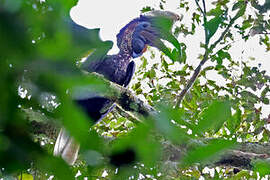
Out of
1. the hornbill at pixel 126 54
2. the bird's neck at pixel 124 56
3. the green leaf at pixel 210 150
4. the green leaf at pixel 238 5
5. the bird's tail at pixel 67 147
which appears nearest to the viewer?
the green leaf at pixel 210 150

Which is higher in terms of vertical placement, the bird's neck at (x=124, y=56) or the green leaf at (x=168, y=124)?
the bird's neck at (x=124, y=56)

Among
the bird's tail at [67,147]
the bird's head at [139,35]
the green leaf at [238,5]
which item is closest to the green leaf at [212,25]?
the bird's tail at [67,147]

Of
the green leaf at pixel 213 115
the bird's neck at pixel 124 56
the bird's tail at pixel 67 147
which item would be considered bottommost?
the bird's tail at pixel 67 147

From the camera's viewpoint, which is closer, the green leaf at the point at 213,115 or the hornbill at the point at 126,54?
the green leaf at the point at 213,115

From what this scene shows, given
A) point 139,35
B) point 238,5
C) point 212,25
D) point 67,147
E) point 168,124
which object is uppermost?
point 238,5

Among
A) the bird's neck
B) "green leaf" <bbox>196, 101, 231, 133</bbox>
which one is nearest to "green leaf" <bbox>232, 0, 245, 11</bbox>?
the bird's neck

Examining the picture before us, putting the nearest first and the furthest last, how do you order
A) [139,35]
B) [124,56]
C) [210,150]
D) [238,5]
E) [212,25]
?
[210,150] → [212,25] → [238,5] → [124,56] → [139,35]

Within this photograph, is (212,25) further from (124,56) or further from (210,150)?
(124,56)

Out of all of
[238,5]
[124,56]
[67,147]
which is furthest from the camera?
[124,56]

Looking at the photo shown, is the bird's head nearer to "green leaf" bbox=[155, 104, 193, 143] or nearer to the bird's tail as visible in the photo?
the bird's tail

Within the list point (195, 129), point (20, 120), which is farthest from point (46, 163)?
point (195, 129)

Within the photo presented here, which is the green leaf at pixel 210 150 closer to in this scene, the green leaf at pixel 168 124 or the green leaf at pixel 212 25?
the green leaf at pixel 168 124

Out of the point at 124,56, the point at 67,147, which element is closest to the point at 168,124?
the point at 67,147

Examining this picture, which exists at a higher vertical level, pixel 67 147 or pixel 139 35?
pixel 139 35
